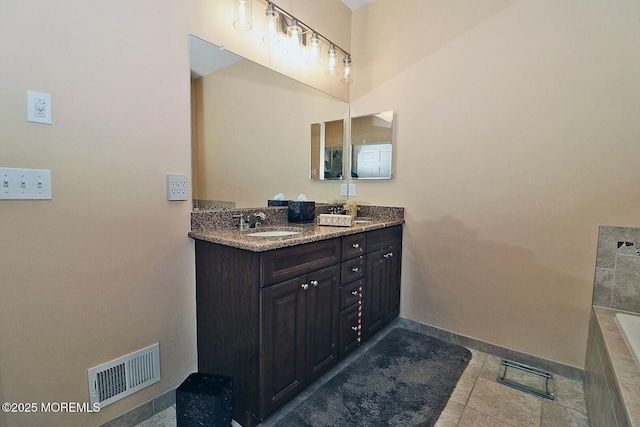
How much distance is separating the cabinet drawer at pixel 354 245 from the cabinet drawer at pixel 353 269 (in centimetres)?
3

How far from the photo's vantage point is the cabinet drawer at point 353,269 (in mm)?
1797

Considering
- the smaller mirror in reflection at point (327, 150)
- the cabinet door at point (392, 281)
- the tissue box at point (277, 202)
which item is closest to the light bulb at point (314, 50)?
the smaller mirror in reflection at point (327, 150)

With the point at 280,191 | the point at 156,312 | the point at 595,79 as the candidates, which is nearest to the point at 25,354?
the point at 156,312

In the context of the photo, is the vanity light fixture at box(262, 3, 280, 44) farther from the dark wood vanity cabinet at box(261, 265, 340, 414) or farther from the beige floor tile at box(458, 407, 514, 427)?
the beige floor tile at box(458, 407, 514, 427)

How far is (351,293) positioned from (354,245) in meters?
0.30

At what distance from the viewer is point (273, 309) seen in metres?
1.36

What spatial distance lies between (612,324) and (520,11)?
188 cm

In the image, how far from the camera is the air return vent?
131 centimetres

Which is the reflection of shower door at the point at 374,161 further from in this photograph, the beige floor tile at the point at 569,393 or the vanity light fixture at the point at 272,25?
the beige floor tile at the point at 569,393

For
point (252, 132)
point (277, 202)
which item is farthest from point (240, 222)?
point (252, 132)

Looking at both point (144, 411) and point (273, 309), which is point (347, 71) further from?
point (144, 411)

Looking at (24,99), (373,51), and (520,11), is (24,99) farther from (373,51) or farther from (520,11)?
(520,11)

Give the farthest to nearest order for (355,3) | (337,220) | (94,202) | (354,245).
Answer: (355,3) < (337,220) < (354,245) < (94,202)

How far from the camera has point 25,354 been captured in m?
1.14
